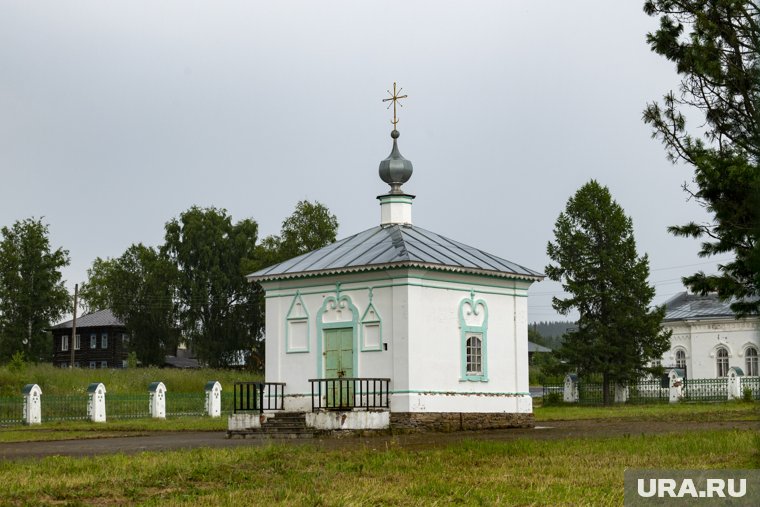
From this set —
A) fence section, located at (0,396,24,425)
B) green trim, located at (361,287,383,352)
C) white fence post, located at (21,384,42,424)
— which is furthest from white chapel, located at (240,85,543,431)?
Result: fence section, located at (0,396,24,425)

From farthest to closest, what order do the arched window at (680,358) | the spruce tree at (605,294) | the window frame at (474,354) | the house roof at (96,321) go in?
the house roof at (96,321) → the arched window at (680,358) → the spruce tree at (605,294) → the window frame at (474,354)

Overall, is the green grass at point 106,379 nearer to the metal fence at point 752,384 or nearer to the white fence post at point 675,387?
the white fence post at point 675,387

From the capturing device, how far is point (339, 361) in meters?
24.3

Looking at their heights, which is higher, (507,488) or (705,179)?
(705,179)

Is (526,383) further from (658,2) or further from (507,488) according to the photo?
(507,488)

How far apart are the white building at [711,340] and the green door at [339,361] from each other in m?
30.1

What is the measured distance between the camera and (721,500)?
8727 mm

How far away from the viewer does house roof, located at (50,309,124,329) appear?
72.0 m

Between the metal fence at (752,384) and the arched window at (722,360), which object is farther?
the arched window at (722,360)

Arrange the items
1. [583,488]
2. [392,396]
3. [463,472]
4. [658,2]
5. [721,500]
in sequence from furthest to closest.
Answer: [392,396]
[658,2]
[463,472]
[583,488]
[721,500]

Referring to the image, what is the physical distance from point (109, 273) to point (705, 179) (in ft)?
211

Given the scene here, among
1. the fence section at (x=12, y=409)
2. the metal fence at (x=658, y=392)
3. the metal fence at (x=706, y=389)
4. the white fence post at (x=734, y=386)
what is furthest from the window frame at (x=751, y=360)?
the fence section at (x=12, y=409)

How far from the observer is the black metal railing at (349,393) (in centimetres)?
2319

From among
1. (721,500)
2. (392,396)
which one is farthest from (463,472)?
(392,396)
